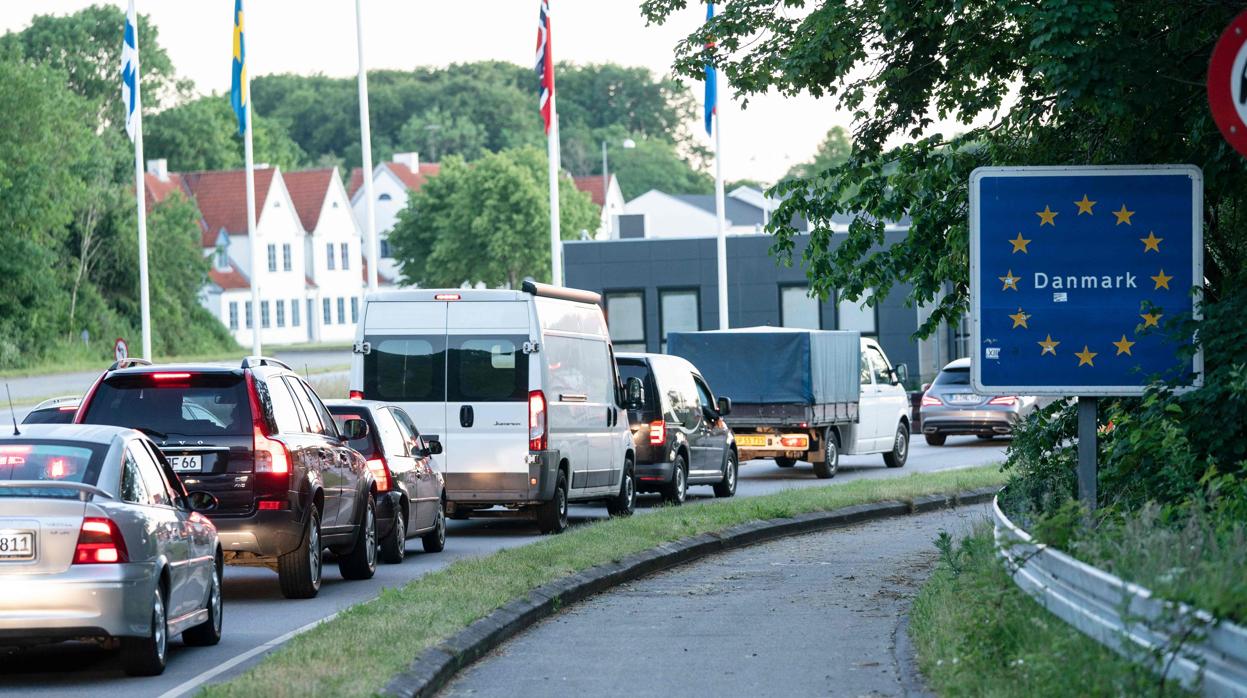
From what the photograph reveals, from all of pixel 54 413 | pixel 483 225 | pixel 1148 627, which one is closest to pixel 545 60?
pixel 54 413

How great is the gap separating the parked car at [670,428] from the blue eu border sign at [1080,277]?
459 inches

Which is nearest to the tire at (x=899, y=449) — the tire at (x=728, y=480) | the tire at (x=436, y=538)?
the tire at (x=728, y=480)

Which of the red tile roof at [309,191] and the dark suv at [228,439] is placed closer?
the dark suv at [228,439]

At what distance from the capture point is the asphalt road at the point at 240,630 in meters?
10.2

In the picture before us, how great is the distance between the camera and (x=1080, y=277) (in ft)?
35.8

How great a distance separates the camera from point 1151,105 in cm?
1141

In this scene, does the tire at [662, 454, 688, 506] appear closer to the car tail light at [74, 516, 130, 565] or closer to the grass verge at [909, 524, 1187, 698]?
the grass verge at [909, 524, 1187, 698]

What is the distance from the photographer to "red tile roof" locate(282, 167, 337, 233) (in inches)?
4483

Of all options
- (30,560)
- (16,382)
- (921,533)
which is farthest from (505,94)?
(30,560)

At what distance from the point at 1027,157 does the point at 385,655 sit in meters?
7.32

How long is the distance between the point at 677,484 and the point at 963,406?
573 inches

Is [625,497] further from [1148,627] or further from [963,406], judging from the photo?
[963,406]

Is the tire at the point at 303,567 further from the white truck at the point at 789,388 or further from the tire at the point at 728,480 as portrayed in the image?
the white truck at the point at 789,388

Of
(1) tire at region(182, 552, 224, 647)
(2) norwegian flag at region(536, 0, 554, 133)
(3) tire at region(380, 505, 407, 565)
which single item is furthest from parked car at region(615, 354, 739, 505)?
(2) norwegian flag at region(536, 0, 554, 133)
